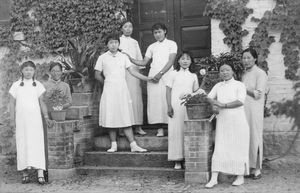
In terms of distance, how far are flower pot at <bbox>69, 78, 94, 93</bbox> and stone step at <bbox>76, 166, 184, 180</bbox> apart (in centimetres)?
128

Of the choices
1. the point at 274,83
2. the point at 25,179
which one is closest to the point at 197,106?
the point at 274,83

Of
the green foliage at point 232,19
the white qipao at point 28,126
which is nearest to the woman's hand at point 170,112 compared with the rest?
the green foliage at point 232,19

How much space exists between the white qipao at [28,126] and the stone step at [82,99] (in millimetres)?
960

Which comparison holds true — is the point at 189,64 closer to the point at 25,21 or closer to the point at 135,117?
the point at 135,117

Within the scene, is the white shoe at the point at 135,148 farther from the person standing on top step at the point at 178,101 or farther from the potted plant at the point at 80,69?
the potted plant at the point at 80,69

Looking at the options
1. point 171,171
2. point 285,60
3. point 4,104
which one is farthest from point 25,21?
point 285,60

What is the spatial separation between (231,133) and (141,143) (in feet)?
5.57

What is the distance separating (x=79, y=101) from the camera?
7.43m

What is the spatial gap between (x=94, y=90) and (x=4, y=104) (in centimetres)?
239

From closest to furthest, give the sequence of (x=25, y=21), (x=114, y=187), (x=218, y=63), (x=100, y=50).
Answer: (x=114, y=187) → (x=218, y=63) → (x=100, y=50) → (x=25, y=21)

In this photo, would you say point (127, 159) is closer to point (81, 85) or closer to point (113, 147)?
point (113, 147)

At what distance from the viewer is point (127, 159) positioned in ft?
22.6

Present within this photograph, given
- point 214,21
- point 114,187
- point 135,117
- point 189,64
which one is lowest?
point 114,187

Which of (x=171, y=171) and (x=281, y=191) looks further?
(x=171, y=171)
